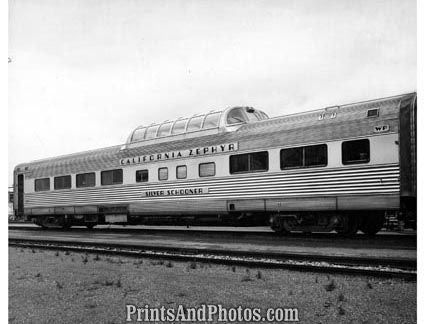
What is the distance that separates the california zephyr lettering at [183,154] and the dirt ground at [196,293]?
20.7 ft

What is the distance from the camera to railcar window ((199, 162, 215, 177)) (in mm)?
15000

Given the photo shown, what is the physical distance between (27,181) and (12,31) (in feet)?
55.0

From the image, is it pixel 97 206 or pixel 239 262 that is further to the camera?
pixel 97 206

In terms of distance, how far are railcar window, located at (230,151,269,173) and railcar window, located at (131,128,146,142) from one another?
5.06 m

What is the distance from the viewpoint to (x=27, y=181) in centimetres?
2305

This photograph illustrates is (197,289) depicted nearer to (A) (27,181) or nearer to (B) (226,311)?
(B) (226,311)

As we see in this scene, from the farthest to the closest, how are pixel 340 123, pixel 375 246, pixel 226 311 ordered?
pixel 340 123 → pixel 375 246 → pixel 226 311

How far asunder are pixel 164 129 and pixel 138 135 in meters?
1.60

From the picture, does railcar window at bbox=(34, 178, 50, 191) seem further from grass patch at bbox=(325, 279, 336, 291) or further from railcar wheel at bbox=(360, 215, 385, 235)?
grass patch at bbox=(325, 279, 336, 291)

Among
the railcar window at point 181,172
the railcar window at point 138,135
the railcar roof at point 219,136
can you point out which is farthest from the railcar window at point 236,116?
the railcar window at point 138,135

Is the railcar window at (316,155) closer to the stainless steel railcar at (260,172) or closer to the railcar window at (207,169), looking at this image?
the stainless steel railcar at (260,172)

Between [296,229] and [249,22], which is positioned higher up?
[249,22]

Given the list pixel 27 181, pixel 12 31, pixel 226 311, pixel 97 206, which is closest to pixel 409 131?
pixel 226 311

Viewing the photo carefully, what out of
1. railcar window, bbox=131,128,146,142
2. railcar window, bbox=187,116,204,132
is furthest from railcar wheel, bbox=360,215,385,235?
railcar window, bbox=131,128,146,142
